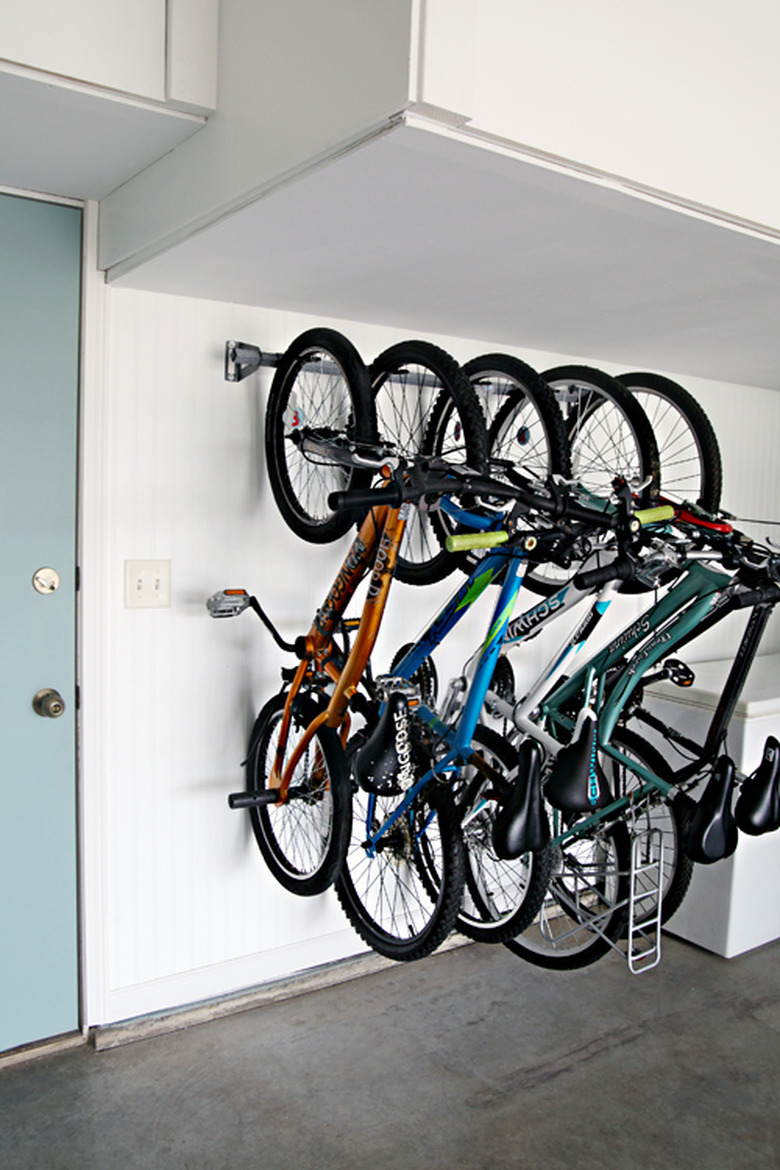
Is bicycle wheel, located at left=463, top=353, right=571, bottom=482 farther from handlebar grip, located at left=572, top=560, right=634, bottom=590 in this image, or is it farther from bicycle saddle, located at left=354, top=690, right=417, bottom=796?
bicycle saddle, located at left=354, top=690, right=417, bottom=796

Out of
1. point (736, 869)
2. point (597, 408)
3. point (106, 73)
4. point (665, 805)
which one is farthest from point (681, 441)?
point (106, 73)

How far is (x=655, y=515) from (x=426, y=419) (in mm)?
1099

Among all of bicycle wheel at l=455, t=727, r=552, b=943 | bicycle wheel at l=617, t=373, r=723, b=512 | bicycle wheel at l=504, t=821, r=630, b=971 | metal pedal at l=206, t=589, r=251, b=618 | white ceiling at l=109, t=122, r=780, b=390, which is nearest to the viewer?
white ceiling at l=109, t=122, r=780, b=390

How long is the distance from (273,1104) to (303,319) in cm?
211

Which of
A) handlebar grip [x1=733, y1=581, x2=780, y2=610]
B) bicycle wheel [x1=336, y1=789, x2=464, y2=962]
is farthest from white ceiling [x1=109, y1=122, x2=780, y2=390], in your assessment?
bicycle wheel [x1=336, y1=789, x2=464, y2=962]

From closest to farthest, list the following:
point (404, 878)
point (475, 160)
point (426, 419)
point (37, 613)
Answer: point (475, 160), point (37, 613), point (426, 419), point (404, 878)

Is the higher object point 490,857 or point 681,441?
point 681,441

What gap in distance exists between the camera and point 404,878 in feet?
9.89

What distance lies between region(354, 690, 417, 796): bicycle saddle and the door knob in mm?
863

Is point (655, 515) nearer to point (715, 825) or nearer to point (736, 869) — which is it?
point (715, 825)

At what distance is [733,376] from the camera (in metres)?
3.65

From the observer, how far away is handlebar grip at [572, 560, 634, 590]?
1804mm

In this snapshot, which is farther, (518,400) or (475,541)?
(518,400)

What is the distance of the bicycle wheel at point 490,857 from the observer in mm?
2039
